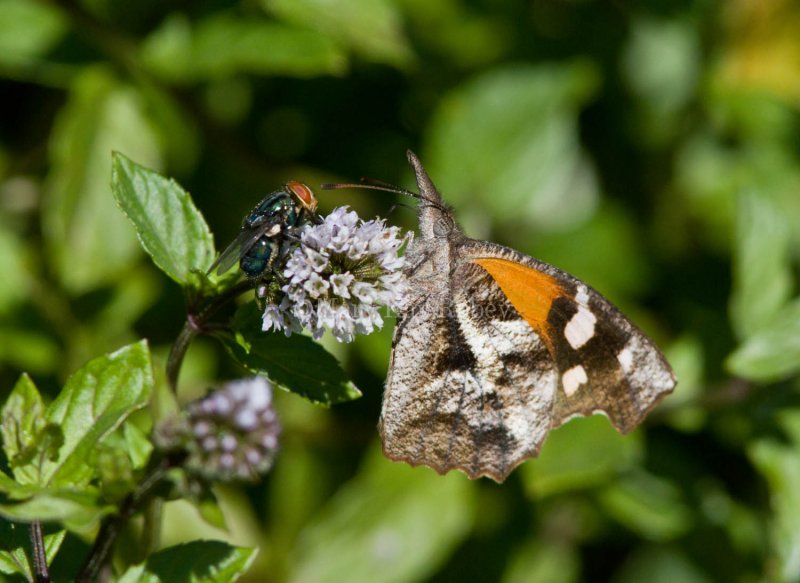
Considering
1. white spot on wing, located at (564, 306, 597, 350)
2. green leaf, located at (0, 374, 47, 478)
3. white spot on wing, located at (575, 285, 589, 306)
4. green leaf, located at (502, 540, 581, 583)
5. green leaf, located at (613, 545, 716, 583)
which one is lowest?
green leaf, located at (613, 545, 716, 583)

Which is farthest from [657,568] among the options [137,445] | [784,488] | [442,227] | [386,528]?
[137,445]

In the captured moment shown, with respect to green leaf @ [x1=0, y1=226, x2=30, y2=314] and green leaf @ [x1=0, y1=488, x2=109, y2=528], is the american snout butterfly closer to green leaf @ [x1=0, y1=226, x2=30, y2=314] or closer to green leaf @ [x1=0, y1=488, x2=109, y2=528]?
green leaf @ [x1=0, y1=488, x2=109, y2=528]

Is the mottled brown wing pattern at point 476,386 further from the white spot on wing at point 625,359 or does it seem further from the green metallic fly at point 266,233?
the green metallic fly at point 266,233

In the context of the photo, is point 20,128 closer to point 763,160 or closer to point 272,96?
point 272,96

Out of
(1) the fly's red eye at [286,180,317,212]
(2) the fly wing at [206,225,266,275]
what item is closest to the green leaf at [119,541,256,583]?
(2) the fly wing at [206,225,266,275]

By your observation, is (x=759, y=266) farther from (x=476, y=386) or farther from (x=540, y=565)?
(x=540, y=565)

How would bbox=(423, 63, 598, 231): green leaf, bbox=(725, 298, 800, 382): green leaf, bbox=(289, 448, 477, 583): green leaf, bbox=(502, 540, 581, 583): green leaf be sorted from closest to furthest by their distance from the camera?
bbox=(725, 298, 800, 382): green leaf
bbox=(289, 448, 477, 583): green leaf
bbox=(502, 540, 581, 583): green leaf
bbox=(423, 63, 598, 231): green leaf
